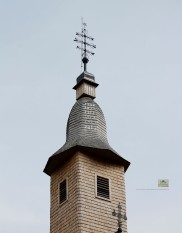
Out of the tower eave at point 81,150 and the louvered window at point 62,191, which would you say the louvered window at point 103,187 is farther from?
the louvered window at point 62,191

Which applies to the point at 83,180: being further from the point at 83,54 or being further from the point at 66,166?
the point at 83,54

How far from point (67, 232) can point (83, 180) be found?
261 centimetres

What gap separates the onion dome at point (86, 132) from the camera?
31.8 meters

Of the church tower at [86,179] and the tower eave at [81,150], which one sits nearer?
the church tower at [86,179]

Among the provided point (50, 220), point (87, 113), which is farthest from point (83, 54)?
point (50, 220)

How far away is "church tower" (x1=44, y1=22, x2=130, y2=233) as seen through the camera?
29844 mm

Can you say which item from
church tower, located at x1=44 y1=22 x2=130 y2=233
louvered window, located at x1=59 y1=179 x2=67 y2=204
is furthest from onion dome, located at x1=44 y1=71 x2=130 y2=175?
louvered window, located at x1=59 y1=179 x2=67 y2=204

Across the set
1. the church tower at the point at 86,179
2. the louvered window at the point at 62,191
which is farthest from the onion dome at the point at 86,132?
the louvered window at the point at 62,191

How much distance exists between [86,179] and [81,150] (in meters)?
1.59

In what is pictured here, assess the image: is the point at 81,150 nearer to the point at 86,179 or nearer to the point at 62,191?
the point at 86,179

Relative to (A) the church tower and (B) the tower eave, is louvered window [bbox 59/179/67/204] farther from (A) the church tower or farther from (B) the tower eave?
(B) the tower eave

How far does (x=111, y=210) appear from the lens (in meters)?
30.6

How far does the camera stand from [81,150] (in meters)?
31.5

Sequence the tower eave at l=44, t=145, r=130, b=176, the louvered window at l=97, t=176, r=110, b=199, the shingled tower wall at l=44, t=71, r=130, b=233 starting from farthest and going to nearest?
the tower eave at l=44, t=145, r=130, b=176, the louvered window at l=97, t=176, r=110, b=199, the shingled tower wall at l=44, t=71, r=130, b=233
